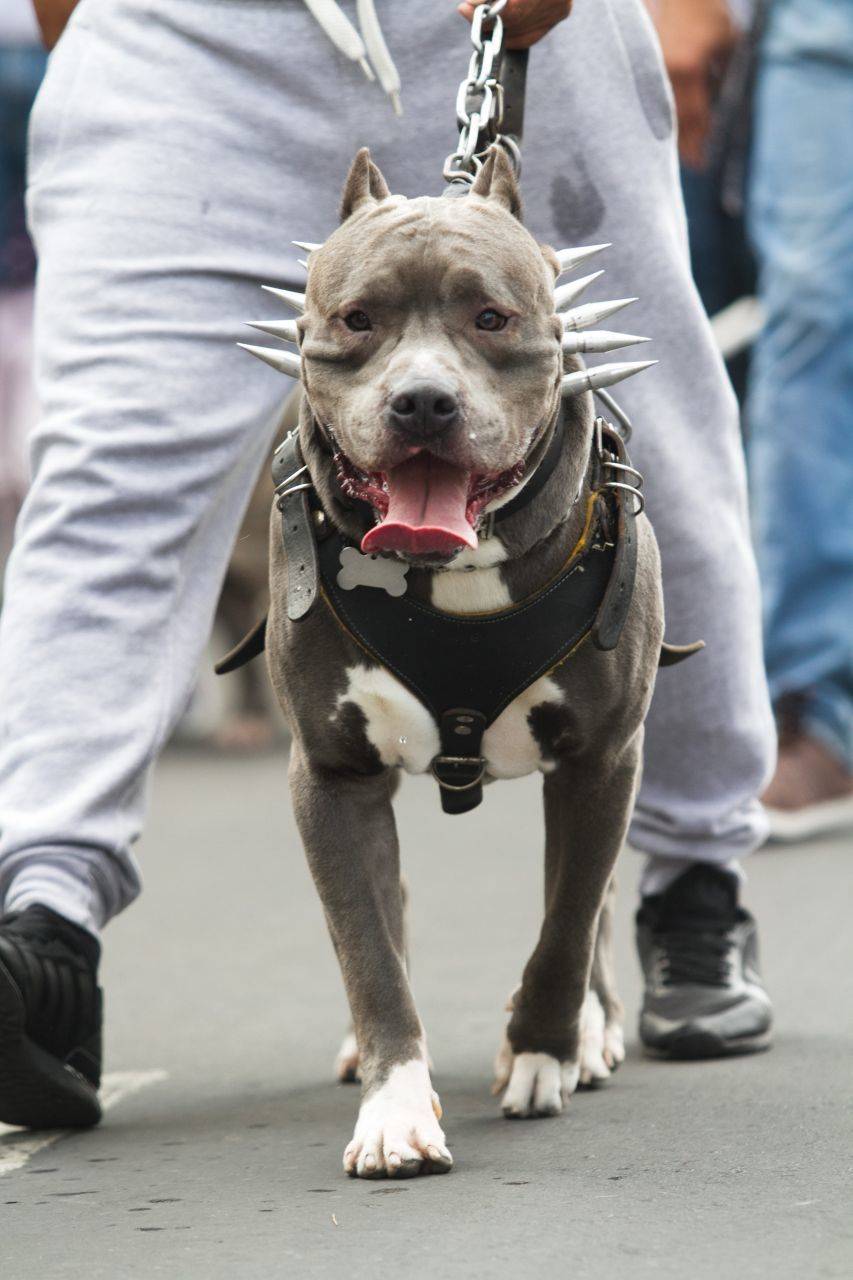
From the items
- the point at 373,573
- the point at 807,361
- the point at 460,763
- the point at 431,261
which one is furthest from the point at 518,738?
the point at 807,361

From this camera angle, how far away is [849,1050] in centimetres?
369

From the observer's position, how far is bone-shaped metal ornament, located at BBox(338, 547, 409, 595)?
3012 millimetres

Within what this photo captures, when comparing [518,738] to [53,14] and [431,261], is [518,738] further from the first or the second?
[53,14]

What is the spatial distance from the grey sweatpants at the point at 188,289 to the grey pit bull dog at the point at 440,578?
38cm

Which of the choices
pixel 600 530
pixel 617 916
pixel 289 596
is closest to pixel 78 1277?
pixel 289 596

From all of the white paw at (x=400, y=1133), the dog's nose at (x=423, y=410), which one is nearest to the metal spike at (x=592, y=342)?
the dog's nose at (x=423, y=410)

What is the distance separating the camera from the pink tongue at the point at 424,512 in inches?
108

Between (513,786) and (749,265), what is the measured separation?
187cm

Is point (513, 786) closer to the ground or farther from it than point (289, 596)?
farther from it

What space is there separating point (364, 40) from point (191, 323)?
1.59 feet

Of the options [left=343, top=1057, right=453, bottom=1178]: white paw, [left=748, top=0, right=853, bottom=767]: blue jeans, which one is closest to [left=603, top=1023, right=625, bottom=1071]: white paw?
[left=343, top=1057, right=453, bottom=1178]: white paw

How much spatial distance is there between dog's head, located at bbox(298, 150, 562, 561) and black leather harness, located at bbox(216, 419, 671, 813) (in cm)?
16

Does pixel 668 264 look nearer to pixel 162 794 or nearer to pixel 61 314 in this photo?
pixel 61 314

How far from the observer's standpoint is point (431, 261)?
282cm
